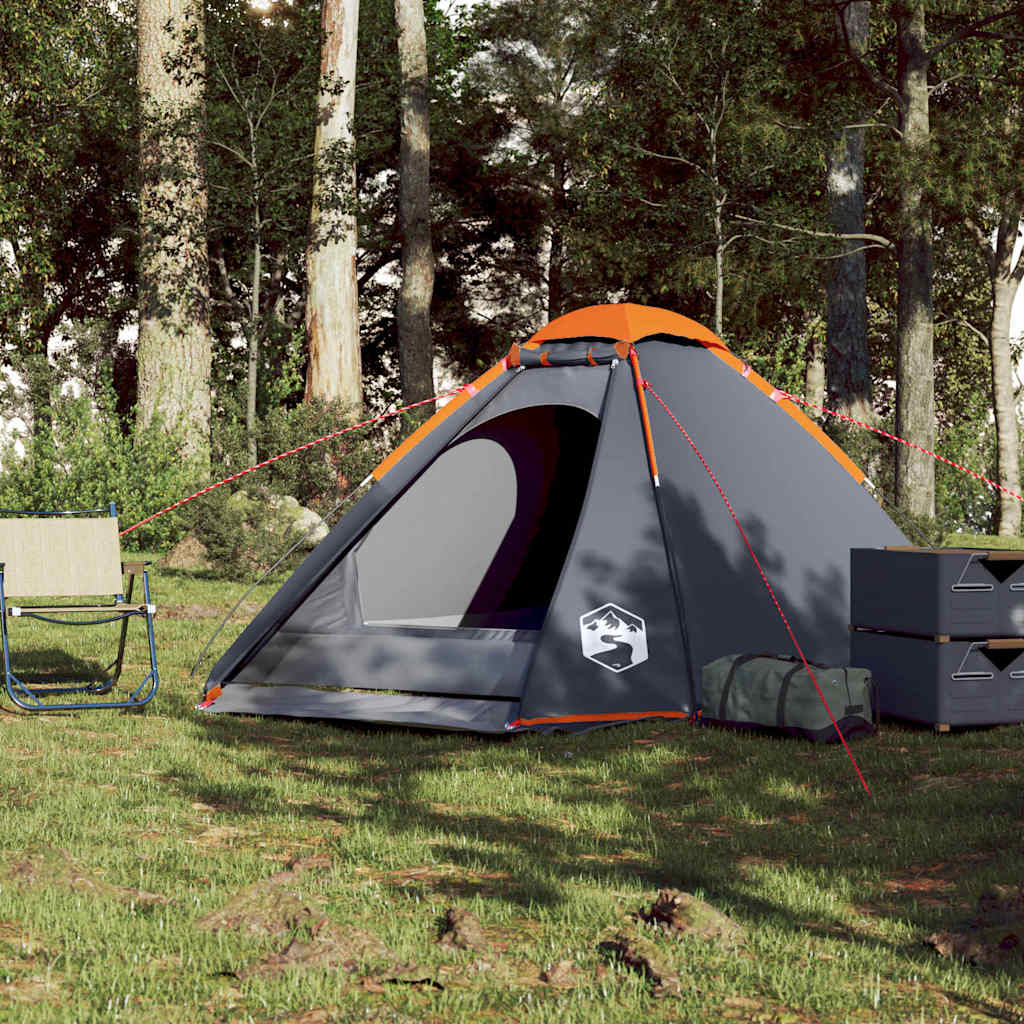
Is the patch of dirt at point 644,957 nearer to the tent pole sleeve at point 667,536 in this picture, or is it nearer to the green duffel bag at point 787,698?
the green duffel bag at point 787,698

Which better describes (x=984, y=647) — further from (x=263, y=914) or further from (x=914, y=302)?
(x=914, y=302)

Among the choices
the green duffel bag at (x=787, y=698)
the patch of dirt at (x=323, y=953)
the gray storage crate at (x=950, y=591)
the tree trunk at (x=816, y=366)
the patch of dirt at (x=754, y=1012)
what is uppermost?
the tree trunk at (x=816, y=366)

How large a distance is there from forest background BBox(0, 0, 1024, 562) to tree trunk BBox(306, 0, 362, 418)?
36 millimetres

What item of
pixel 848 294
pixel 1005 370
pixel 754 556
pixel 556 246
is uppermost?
pixel 556 246

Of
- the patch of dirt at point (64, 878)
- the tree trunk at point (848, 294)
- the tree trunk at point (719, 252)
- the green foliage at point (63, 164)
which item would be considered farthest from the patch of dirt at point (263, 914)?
the green foliage at point (63, 164)

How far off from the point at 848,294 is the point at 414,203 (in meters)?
6.48

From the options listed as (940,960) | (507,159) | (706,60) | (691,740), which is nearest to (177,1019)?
(940,960)

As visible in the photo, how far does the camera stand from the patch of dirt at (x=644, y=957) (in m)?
3.41

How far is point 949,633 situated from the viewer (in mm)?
6426

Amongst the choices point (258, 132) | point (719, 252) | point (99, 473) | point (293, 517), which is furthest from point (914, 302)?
point (99, 473)

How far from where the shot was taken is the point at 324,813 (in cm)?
517

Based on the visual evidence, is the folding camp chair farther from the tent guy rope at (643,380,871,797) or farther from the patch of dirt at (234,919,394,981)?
the patch of dirt at (234,919,394,981)

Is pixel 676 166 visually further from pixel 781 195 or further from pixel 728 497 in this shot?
pixel 728 497

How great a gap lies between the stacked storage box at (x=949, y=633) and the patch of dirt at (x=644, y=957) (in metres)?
3.25
